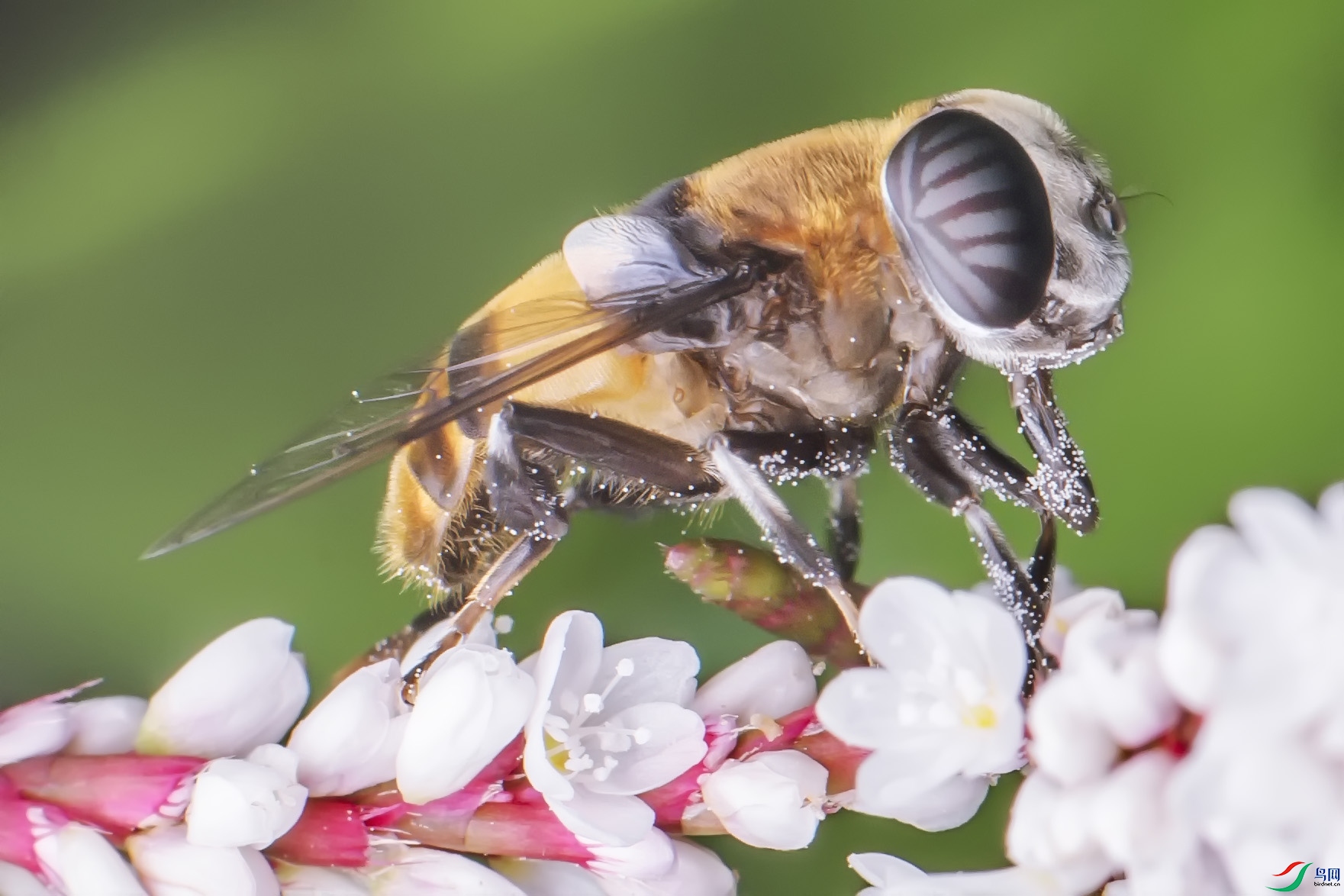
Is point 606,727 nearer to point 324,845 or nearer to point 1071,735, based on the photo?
point 324,845

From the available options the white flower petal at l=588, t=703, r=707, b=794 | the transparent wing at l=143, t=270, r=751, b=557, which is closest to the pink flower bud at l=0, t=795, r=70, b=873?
the transparent wing at l=143, t=270, r=751, b=557

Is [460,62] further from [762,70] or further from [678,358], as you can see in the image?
[678,358]

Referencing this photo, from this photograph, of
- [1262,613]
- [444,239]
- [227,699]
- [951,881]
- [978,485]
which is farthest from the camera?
[444,239]

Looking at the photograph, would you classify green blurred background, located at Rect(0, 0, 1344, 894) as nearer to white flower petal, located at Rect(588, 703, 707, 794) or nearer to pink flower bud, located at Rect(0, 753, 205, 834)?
white flower petal, located at Rect(588, 703, 707, 794)

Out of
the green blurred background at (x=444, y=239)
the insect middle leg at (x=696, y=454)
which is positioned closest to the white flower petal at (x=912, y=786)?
the insect middle leg at (x=696, y=454)

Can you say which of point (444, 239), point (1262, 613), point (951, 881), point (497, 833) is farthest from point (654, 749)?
point (444, 239)

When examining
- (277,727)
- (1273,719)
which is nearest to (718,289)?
(277,727)
